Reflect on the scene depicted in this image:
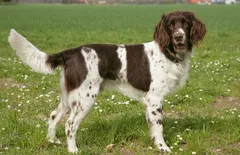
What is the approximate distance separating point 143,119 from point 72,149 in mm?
1506

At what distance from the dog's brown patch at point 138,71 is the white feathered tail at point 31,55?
3.64 feet

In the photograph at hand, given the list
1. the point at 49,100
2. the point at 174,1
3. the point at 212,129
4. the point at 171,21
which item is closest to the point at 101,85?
the point at 171,21

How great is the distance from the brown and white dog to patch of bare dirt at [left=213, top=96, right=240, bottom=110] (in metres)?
2.31

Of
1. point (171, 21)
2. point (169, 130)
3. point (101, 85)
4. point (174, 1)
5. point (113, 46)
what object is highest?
point (171, 21)

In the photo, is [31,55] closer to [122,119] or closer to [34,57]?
[34,57]

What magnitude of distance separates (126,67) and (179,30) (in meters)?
0.93

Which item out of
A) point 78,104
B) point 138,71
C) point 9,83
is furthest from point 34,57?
point 9,83

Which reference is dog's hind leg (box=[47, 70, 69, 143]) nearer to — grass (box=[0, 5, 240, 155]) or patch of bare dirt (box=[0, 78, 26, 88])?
grass (box=[0, 5, 240, 155])

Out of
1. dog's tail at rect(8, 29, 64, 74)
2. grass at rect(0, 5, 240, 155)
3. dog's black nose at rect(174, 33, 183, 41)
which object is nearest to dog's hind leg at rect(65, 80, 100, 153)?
grass at rect(0, 5, 240, 155)

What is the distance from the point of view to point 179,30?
5.32 meters

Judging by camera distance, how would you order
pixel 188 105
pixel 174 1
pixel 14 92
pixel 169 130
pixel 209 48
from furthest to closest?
pixel 174 1 → pixel 209 48 → pixel 14 92 → pixel 188 105 → pixel 169 130

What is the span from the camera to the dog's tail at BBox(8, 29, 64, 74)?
5266mm

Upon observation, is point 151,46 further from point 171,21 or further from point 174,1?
point 174,1

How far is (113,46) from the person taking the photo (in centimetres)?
569
